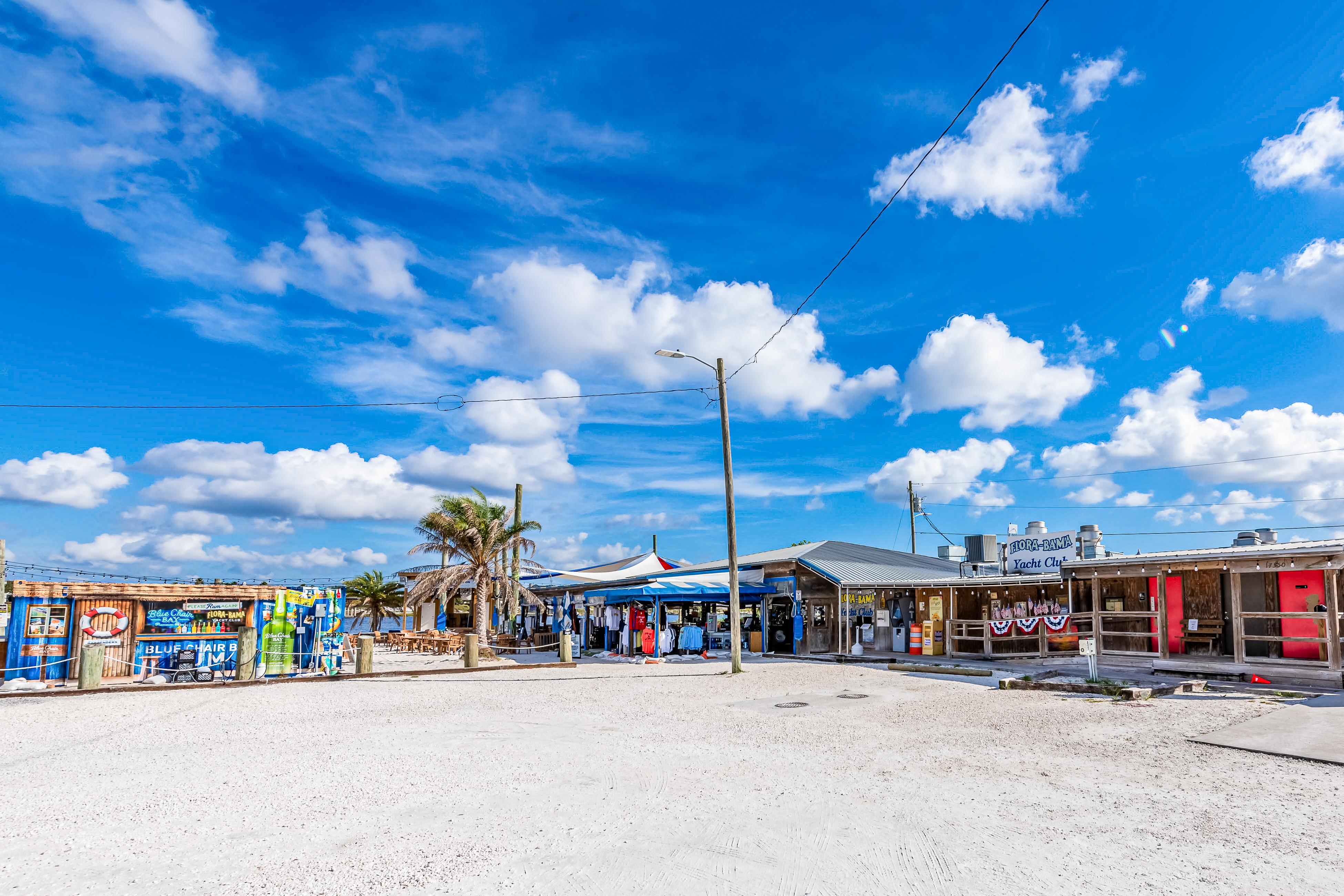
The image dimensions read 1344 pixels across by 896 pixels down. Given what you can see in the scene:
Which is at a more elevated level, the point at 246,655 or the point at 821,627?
the point at 246,655

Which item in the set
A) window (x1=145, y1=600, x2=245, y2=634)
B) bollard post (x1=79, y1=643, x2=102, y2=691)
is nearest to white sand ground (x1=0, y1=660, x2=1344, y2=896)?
bollard post (x1=79, y1=643, x2=102, y2=691)

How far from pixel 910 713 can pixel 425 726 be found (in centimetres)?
787

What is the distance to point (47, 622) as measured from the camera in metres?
18.8

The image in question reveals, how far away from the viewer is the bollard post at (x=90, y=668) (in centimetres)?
1689

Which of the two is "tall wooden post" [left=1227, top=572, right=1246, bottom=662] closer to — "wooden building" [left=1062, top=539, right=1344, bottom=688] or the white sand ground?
"wooden building" [left=1062, top=539, right=1344, bottom=688]

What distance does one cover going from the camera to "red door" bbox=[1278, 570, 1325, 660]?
65.2 ft

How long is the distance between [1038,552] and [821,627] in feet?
26.8

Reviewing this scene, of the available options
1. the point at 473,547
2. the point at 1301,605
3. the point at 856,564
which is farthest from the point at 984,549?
the point at 473,547


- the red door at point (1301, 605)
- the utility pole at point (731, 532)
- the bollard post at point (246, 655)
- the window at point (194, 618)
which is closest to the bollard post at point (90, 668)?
the window at point (194, 618)

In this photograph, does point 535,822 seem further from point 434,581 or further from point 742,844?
point 434,581

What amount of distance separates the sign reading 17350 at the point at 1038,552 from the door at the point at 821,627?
6.51m

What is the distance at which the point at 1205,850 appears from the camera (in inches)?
229

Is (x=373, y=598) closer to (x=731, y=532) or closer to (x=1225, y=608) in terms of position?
(x=731, y=532)

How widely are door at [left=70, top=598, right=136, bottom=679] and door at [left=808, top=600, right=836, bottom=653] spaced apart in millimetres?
20870
